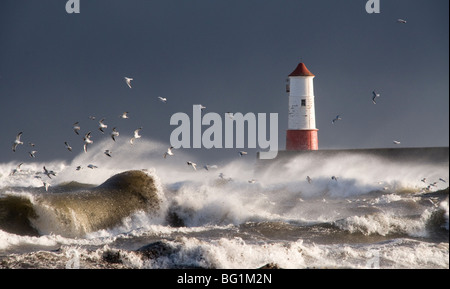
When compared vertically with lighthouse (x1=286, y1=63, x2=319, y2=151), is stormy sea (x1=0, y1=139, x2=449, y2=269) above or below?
below

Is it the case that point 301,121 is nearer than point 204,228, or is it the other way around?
point 204,228

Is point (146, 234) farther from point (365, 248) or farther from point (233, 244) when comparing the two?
point (365, 248)

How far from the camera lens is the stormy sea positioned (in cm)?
1391

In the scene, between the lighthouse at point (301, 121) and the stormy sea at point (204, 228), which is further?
the lighthouse at point (301, 121)

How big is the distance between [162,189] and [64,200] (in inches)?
153

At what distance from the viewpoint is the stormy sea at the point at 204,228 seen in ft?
45.6

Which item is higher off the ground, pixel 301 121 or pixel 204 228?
pixel 301 121

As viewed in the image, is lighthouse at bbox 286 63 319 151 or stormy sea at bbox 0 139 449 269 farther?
lighthouse at bbox 286 63 319 151

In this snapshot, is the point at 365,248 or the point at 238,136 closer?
the point at 365,248

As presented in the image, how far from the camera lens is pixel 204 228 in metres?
19.2

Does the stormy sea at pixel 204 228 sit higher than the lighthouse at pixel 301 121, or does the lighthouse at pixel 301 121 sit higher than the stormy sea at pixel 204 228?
the lighthouse at pixel 301 121

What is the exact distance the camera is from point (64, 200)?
18422 mm
